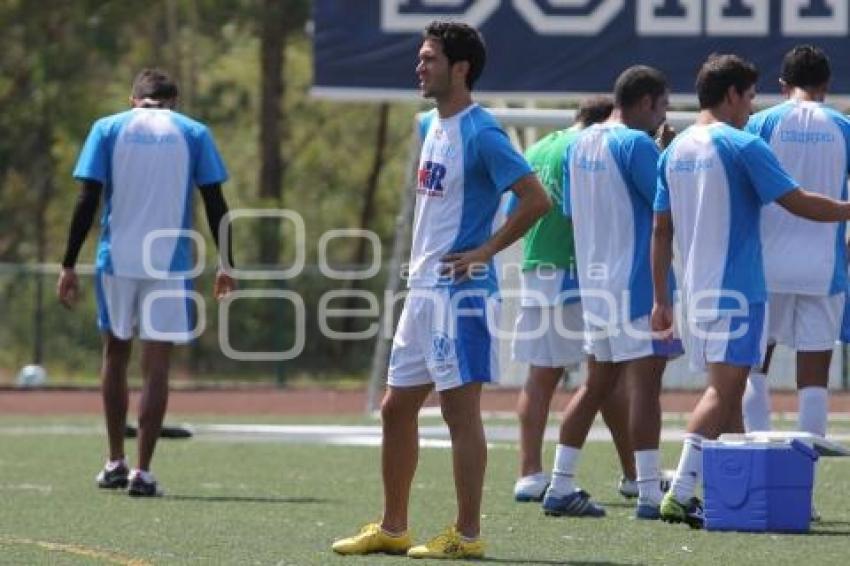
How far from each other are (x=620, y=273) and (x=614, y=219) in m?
0.26

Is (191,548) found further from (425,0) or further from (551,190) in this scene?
(425,0)

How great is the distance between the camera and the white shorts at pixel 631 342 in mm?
10266

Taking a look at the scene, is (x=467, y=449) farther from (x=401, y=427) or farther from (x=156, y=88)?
(x=156, y=88)

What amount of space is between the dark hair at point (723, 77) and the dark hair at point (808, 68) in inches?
30.9

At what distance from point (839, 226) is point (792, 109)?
569 mm

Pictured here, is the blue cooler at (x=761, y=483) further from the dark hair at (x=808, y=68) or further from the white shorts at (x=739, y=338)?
the dark hair at (x=808, y=68)

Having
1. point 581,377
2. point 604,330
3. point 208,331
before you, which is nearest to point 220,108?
point 208,331

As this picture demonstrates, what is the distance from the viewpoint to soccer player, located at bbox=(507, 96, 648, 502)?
36.8 ft

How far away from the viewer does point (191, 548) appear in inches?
349

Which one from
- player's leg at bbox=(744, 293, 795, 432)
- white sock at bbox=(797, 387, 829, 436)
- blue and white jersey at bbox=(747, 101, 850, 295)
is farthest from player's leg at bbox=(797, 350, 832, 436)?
blue and white jersey at bbox=(747, 101, 850, 295)

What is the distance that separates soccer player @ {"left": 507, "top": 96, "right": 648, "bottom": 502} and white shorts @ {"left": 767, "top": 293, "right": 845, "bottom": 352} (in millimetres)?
1185

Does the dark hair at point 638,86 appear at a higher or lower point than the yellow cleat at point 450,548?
higher

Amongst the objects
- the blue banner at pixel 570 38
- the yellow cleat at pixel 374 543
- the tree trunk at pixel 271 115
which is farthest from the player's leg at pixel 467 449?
the tree trunk at pixel 271 115

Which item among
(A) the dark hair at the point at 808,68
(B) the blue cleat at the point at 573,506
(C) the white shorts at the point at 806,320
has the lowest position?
(B) the blue cleat at the point at 573,506
